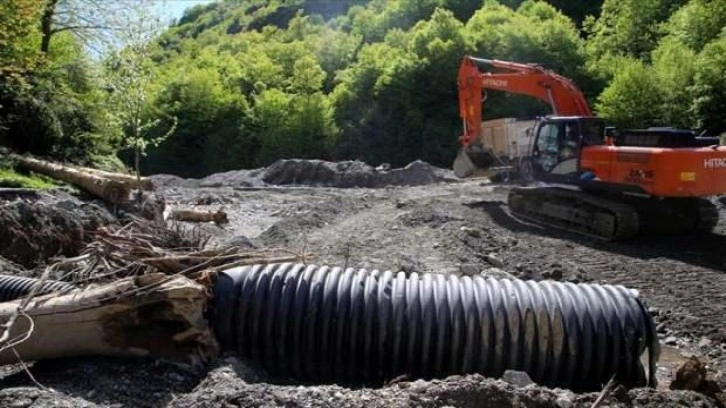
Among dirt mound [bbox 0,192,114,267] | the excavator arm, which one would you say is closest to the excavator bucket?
the excavator arm

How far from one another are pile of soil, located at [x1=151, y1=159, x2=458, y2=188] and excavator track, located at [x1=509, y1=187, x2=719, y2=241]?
34.7 ft

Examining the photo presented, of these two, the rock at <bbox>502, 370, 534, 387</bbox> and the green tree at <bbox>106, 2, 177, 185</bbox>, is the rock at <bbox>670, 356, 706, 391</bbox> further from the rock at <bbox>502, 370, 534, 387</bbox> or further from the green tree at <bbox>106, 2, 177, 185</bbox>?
the green tree at <bbox>106, 2, 177, 185</bbox>

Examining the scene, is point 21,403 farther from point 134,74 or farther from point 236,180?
point 236,180

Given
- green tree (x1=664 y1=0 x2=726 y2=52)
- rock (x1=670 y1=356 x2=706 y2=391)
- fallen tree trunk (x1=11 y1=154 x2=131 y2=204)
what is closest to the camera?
rock (x1=670 y1=356 x2=706 y2=391)

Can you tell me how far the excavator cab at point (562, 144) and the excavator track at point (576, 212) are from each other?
12.7 inches

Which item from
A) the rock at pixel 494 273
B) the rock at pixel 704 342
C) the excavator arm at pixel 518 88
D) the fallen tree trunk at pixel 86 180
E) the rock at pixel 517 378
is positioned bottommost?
the rock at pixel 704 342

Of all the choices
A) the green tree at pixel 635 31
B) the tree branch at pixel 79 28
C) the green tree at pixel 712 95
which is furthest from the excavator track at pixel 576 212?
the green tree at pixel 635 31

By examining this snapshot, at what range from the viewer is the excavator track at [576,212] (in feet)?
37.9

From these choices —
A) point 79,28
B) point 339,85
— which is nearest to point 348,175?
point 79,28

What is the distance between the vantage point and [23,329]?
4.42 meters

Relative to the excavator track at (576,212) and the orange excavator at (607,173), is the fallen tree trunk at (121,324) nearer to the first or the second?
the orange excavator at (607,173)

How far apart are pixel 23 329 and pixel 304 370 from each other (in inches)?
69.1

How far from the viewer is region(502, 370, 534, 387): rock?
4.16 m

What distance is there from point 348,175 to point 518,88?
10.3 m
